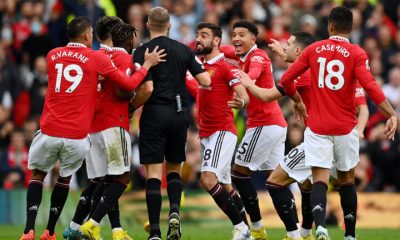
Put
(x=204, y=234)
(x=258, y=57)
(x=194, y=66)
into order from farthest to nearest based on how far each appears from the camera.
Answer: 1. (x=204, y=234)
2. (x=258, y=57)
3. (x=194, y=66)

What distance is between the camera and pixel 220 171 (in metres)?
14.9

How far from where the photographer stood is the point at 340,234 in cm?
1716

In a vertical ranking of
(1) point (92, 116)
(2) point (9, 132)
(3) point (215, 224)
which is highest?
(1) point (92, 116)

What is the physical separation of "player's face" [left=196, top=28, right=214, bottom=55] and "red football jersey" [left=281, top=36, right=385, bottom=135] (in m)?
1.68

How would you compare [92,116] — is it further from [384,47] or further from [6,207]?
[384,47]

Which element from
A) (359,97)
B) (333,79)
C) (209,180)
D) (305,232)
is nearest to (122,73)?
(209,180)

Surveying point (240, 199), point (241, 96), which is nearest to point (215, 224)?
point (240, 199)

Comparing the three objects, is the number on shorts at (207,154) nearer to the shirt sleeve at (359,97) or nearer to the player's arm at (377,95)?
the shirt sleeve at (359,97)

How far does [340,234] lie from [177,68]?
179 inches

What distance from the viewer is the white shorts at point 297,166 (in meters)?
14.4

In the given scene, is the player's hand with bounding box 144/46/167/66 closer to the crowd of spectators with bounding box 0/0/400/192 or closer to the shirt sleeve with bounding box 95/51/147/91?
the shirt sleeve with bounding box 95/51/147/91

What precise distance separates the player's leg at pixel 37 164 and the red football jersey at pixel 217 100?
2.18 m

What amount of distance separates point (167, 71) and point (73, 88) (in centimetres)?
120

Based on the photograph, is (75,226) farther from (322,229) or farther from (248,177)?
(322,229)
